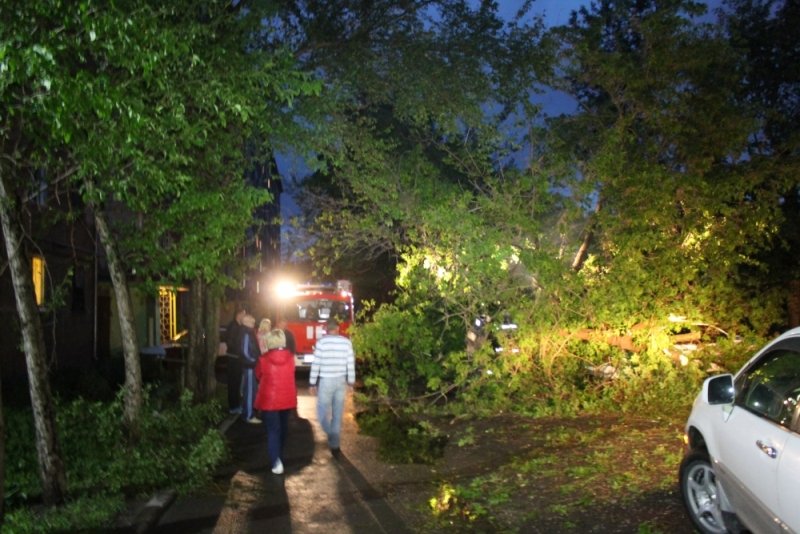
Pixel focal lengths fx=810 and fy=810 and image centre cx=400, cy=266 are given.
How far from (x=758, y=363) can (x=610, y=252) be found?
670cm

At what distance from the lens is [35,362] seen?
21.9 ft

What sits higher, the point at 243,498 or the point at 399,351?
the point at 399,351

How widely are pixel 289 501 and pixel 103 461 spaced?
7.80ft

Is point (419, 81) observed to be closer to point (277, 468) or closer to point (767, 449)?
point (277, 468)

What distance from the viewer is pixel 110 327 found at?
73.7ft

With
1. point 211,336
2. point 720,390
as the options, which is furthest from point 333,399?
point 720,390

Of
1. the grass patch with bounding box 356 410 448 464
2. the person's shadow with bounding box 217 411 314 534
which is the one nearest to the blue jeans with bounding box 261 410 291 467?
the person's shadow with bounding box 217 411 314 534

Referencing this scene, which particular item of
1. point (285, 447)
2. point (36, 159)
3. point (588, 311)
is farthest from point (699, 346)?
point (36, 159)

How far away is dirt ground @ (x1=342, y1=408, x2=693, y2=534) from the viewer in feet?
22.1

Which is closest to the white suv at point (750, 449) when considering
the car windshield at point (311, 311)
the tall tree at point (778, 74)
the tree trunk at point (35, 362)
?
the tree trunk at point (35, 362)

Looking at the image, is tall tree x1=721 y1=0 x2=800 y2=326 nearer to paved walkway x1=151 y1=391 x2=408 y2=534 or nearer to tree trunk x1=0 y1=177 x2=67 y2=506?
paved walkway x1=151 y1=391 x2=408 y2=534

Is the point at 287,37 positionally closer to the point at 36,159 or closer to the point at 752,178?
the point at 36,159

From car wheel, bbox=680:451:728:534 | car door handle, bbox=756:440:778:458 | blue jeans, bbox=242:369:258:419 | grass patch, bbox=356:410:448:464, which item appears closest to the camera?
car door handle, bbox=756:440:778:458

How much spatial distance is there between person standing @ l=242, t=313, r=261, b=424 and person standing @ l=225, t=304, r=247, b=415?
13 cm
